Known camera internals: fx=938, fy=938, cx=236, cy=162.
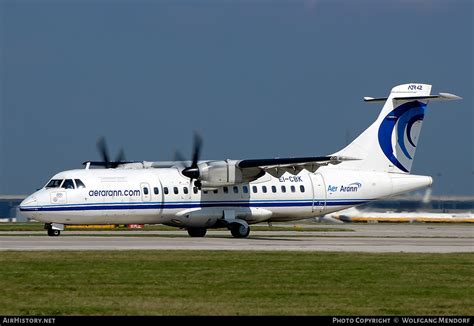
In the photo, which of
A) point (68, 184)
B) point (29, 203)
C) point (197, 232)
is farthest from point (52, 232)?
point (197, 232)

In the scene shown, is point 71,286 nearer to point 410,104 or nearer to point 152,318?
point 152,318

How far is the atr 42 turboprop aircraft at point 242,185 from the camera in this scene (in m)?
39.7

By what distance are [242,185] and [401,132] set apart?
8.44 meters

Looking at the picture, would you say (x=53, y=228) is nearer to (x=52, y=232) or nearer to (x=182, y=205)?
(x=52, y=232)

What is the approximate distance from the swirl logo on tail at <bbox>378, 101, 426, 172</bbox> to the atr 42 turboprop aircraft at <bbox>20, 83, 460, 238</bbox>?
0.05 meters

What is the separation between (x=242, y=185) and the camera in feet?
139

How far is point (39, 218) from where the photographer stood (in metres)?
39.1

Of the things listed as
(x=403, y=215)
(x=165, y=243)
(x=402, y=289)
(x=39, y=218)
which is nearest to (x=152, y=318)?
(x=402, y=289)

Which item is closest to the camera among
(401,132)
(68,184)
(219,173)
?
(68,184)

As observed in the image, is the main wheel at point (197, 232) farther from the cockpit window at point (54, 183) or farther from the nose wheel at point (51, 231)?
the cockpit window at point (54, 183)

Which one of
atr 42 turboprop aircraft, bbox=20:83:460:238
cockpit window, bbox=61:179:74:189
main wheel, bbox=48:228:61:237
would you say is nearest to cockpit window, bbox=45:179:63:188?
atr 42 turboprop aircraft, bbox=20:83:460:238

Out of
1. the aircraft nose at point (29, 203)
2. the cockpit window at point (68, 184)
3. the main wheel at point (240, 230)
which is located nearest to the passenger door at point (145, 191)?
the cockpit window at point (68, 184)

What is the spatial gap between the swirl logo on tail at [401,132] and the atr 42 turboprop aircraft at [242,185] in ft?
0.16

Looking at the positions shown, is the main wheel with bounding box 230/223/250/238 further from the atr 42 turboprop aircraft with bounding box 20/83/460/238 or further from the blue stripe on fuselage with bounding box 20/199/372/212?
the blue stripe on fuselage with bounding box 20/199/372/212
